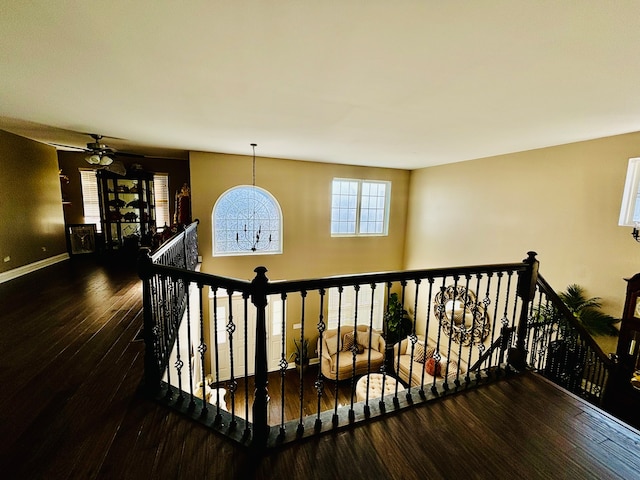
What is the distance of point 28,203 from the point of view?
177 inches

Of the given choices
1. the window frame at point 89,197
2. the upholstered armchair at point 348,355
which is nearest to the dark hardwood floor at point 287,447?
the upholstered armchair at point 348,355

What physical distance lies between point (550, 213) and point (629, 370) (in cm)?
242

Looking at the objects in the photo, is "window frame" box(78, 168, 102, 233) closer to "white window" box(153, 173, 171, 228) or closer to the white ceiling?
"white window" box(153, 173, 171, 228)

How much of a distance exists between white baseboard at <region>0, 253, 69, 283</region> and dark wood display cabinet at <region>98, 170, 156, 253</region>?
815mm

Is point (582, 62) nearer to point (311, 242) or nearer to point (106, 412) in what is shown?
point (106, 412)

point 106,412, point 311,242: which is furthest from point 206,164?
point 106,412

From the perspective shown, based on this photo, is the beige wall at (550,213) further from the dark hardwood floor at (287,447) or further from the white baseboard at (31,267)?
the white baseboard at (31,267)

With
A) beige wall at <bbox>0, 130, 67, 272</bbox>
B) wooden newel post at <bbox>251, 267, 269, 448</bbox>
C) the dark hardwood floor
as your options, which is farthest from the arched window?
wooden newel post at <bbox>251, 267, 269, 448</bbox>

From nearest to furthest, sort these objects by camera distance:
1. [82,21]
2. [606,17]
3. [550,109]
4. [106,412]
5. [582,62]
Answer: [606,17] < [82,21] < [106,412] < [582,62] < [550,109]

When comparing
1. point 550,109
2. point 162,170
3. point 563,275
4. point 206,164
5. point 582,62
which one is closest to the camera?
point 582,62

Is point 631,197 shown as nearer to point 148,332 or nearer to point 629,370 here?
point 629,370

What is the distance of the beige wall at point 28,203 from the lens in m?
4.04

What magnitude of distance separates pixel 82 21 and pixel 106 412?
2.30 meters

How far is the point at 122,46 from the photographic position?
5.62 feet
